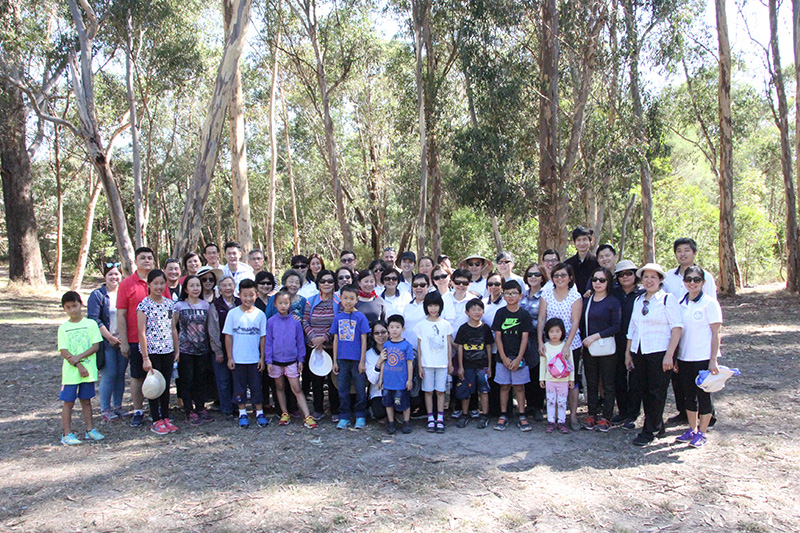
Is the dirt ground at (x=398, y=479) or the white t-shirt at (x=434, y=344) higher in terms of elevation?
→ the white t-shirt at (x=434, y=344)

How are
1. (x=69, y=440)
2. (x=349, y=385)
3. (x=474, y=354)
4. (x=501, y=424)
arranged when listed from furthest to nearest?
1. (x=349, y=385)
2. (x=474, y=354)
3. (x=501, y=424)
4. (x=69, y=440)

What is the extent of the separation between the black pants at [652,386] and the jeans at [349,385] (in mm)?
2593

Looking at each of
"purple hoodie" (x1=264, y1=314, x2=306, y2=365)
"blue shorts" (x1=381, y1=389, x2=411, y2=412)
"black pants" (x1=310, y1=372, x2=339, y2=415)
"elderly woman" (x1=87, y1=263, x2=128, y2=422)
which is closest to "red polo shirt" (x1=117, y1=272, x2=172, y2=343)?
"elderly woman" (x1=87, y1=263, x2=128, y2=422)

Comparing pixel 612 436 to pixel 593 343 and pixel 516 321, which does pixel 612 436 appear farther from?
pixel 516 321

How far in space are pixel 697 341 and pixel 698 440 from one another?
0.91m

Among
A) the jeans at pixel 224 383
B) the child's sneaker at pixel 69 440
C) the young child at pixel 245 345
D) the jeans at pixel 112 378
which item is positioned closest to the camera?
the child's sneaker at pixel 69 440

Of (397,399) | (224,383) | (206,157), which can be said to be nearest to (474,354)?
(397,399)

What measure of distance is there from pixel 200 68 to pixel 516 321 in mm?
18247

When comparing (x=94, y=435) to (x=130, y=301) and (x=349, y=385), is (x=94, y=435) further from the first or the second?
(x=349, y=385)

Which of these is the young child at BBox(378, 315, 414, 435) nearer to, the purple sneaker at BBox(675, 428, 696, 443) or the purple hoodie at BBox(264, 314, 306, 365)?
the purple hoodie at BBox(264, 314, 306, 365)

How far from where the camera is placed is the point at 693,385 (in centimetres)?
495

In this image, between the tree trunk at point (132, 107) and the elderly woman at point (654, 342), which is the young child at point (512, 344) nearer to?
the elderly woman at point (654, 342)

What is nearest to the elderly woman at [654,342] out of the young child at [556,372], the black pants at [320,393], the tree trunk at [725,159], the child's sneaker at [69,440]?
the young child at [556,372]

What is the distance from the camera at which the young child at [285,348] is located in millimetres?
5715
